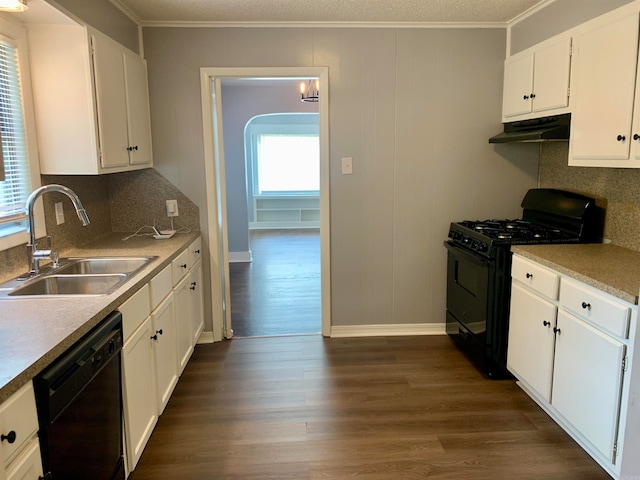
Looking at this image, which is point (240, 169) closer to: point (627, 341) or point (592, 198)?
point (592, 198)

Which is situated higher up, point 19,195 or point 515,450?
point 19,195

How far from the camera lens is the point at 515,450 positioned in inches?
90.3

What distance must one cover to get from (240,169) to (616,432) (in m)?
5.32

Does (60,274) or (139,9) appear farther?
(139,9)

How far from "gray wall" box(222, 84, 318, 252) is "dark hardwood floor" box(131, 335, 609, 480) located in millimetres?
3290

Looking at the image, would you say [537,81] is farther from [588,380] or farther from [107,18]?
[107,18]

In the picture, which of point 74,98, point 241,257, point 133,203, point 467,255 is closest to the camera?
point 74,98

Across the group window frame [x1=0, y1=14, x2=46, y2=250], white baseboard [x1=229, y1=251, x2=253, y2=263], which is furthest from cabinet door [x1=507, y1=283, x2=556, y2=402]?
white baseboard [x1=229, y1=251, x2=253, y2=263]

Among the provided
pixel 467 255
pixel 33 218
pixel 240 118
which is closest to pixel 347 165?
pixel 467 255

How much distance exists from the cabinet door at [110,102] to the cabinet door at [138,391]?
1029 mm

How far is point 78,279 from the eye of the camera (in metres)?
2.29

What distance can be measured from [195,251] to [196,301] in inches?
14.2

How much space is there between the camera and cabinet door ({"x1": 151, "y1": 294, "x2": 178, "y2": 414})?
7.90ft

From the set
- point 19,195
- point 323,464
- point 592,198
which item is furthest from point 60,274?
point 592,198
